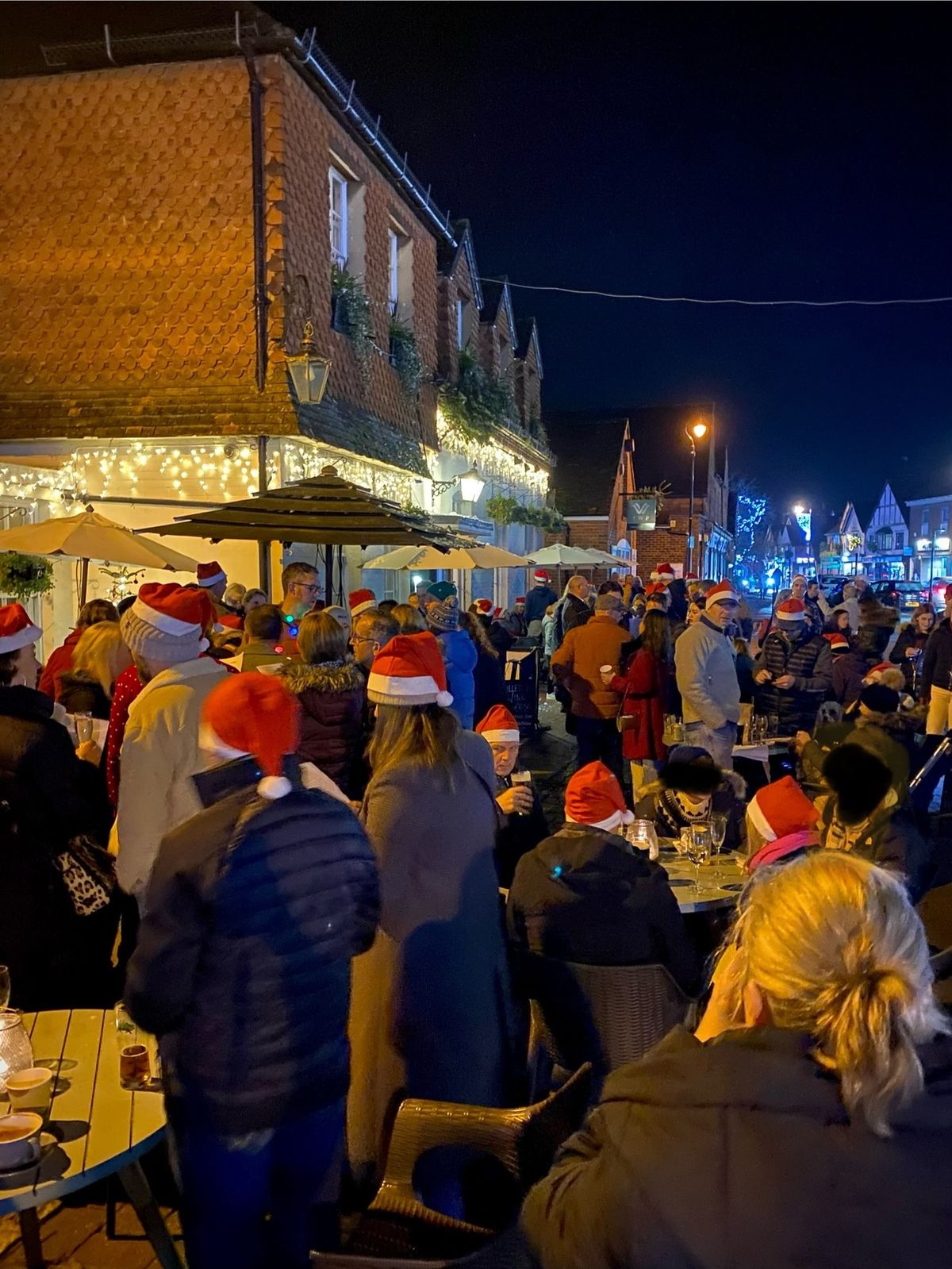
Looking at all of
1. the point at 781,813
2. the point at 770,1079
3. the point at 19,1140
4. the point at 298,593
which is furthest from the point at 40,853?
the point at 298,593

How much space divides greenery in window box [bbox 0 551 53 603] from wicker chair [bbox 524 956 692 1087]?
6382 millimetres

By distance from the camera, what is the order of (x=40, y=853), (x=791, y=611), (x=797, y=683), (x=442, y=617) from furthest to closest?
(x=791, y=611) < (x=797, y=683) < (x=442, y=617) < (x=40, y=853)

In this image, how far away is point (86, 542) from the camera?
7.75 m

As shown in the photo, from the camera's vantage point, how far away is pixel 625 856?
140 inches

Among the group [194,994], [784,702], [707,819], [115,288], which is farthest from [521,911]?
[115,288]

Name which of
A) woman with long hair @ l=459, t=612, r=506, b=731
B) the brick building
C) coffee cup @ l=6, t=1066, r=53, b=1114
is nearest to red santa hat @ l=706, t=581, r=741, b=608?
woman with long hair @ l=459, t=612, r=506, b=731

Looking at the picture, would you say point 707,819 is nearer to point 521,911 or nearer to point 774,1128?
point 521,911

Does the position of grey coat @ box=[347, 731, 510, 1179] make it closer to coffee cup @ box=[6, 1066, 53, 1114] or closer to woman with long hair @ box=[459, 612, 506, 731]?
coffee cup @ box=[6, 1066, 53, 1114]

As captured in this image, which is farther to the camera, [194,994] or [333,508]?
[333,508]

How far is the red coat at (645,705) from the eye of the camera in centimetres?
838

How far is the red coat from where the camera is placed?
330 inches

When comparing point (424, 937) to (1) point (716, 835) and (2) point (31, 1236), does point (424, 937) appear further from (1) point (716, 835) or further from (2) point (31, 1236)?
(1) point (716, 835)

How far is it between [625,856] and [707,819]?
1702mm

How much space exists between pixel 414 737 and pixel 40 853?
5.38 ft
